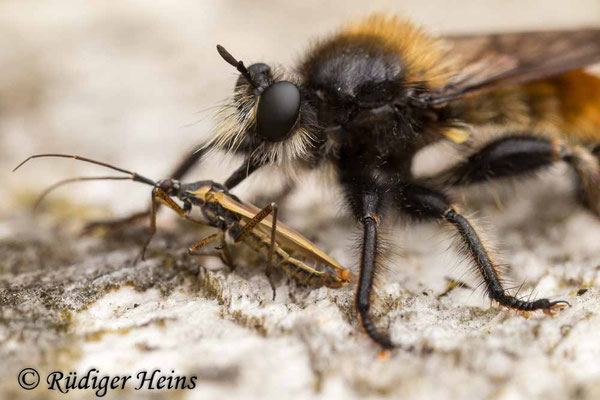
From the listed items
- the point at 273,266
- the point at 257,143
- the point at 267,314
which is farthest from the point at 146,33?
the point at 267,314

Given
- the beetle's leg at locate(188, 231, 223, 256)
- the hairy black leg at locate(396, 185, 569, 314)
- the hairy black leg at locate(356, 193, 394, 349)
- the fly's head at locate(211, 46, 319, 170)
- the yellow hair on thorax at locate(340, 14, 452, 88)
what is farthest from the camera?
the yellow hair on thorax at locate(340, 14, 452, 88)

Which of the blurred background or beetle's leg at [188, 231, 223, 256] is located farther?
the blurred background

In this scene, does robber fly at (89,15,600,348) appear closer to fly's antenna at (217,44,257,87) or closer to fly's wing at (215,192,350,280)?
fly's antenna at (217,44,257,87)

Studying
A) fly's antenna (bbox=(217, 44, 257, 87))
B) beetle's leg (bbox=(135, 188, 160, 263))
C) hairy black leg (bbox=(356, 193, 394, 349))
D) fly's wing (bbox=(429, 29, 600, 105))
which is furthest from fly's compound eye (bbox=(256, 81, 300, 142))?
fly's wing (bbox=(429, 29, 600, 105))

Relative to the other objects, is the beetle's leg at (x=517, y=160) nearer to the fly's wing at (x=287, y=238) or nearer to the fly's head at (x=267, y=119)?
the fly's head at (x=267, y=119)

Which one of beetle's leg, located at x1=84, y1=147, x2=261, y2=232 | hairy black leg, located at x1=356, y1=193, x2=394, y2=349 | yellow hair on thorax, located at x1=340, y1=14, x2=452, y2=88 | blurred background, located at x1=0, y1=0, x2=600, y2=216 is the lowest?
hairy black leg, located at x1=356, y1=193, x2=394, y2=349

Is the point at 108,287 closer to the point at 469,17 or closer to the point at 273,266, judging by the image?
the point at 273,266
